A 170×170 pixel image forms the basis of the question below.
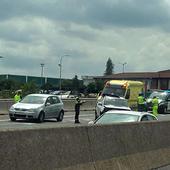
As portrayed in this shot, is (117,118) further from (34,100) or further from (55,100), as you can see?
(55,100)

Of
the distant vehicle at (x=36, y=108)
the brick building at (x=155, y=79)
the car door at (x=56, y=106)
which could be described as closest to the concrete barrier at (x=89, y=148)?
the distant vehicle at (x=36, y=108)

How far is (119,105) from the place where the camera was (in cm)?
3117

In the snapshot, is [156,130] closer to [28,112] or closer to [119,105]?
[28,112]

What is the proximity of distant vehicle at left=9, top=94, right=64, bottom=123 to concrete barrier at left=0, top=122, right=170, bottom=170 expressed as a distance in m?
15.3

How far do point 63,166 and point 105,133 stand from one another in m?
1.64

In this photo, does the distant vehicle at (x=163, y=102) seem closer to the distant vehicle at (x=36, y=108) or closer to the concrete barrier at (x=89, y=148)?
the distant vehicle at (x=36, y=108)

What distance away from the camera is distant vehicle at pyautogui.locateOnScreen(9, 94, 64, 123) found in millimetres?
26953

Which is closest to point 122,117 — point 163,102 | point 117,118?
point 117,118

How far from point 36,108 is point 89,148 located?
18.6 metres

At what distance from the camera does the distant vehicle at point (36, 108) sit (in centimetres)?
2695

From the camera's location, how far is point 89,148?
28.2 feet

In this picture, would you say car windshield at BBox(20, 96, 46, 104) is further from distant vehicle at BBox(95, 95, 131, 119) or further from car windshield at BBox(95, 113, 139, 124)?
car windshield at BBox(95, 113, 139, 124)

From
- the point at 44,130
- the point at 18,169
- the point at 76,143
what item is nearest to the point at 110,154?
the point at 76,143

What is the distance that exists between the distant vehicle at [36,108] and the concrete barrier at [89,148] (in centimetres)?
1534
